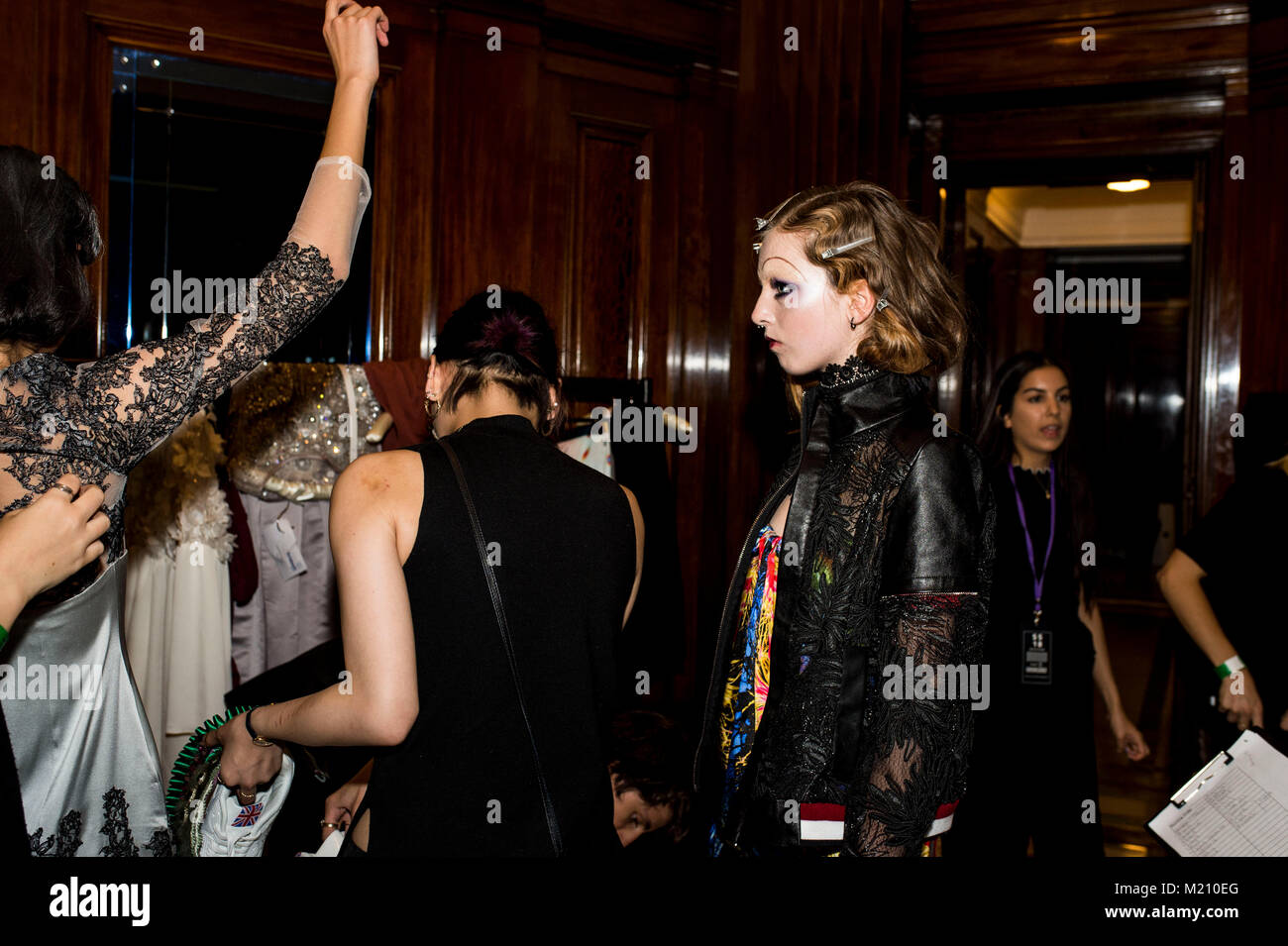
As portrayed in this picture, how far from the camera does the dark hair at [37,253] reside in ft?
4.39

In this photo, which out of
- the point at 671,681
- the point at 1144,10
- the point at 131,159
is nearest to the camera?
the point at 131,159

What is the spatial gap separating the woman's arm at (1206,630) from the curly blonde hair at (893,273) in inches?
76.0

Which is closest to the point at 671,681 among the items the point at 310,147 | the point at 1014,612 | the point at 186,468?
the point at 1014,612

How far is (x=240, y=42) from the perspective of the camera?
11.2 feet

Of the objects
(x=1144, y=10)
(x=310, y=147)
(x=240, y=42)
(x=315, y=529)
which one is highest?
(x=1144, y=10)

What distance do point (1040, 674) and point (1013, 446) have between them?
0.78 metres

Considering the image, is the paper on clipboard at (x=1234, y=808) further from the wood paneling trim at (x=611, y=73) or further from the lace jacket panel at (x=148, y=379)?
the wood paneling trim at (x=611, y=73)

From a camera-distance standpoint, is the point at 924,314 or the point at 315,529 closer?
the point at 924,314

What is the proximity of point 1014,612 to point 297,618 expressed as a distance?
2.23m

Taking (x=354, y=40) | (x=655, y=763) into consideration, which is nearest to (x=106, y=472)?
(x=354, y=40)

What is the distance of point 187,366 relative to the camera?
136 cm

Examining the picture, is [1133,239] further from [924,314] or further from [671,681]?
[924,314]

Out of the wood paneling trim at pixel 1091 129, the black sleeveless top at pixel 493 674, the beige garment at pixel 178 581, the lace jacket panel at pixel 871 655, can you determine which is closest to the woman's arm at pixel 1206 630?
the lace jacket panel at pixel 871 655

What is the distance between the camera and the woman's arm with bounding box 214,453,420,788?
1.40 metres
